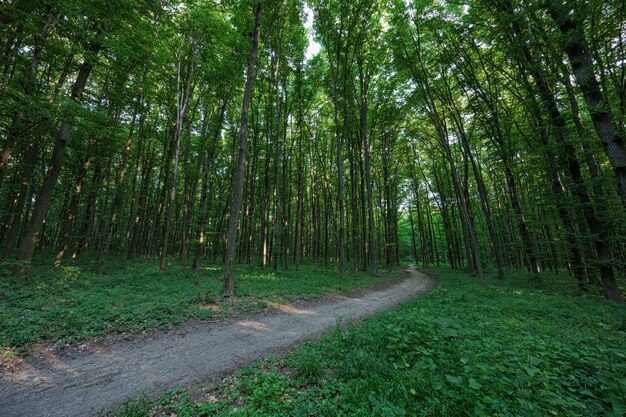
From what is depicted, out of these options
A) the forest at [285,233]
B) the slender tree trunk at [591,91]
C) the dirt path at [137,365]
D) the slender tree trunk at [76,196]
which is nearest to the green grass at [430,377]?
the forest at [285,233]

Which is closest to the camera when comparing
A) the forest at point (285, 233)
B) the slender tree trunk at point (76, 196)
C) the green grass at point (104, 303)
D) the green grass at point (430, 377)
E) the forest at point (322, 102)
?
the green grass at point (430, 377)

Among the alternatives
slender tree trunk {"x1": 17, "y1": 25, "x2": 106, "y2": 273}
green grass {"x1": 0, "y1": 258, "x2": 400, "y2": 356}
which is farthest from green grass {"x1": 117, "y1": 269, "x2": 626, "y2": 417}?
slender tree trunk {"x1": 17, "y1": 25, "x2": 106, "y2": 273}

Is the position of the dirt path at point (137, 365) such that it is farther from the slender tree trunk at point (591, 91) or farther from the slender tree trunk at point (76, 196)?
the slender tree trunk at point (76, 196)

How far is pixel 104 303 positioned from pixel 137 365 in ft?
12.7

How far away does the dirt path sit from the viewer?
323 cm

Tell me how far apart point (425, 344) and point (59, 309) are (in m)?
9.11

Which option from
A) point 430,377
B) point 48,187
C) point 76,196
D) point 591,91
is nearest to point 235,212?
point 48,187

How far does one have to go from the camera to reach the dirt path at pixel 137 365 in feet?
10.6

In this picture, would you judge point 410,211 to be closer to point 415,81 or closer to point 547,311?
point 415,81

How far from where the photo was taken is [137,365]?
4.24 meters

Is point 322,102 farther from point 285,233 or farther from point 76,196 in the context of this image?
point 76,196

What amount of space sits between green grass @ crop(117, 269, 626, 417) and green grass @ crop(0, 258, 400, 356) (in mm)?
3555

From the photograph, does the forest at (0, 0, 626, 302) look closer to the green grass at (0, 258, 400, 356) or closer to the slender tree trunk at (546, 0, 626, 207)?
the slender tree trunk at (546, 0, 626, 207)

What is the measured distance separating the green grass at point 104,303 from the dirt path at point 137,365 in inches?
26.4
